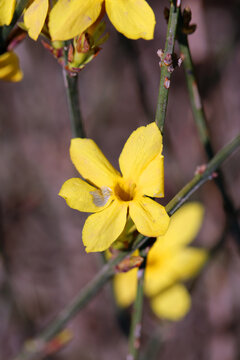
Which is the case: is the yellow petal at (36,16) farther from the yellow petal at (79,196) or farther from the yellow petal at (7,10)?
the yellow petal at (79,196)

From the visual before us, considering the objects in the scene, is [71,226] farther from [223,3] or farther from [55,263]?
[223,3]

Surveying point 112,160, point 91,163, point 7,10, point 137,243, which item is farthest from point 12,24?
point 112,160

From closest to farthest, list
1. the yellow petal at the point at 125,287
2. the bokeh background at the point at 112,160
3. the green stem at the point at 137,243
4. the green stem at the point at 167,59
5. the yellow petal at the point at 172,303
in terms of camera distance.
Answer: the green stem at the point at 167,59 < the green stem at the point at 137,243 < the yellow petal at the point at 172,303 < the yellow petal at the point at 125,287 < the bokeh background at the point at 112,160

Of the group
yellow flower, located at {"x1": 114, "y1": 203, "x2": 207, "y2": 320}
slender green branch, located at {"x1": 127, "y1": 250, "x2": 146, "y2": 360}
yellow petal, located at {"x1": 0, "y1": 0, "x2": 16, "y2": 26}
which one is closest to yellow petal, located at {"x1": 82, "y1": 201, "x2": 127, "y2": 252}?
slender green branch, located at {"x1": 127, "y1": 250, "x2": 146, "y2": 360}

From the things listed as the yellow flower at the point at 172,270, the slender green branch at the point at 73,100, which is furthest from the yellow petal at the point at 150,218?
the yellow flower at the point at 172,270

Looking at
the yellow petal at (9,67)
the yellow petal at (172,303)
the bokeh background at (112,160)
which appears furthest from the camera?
the bokeh background at (112,160)

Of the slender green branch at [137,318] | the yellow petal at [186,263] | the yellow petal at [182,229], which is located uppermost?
the slender green branch at [137,318]

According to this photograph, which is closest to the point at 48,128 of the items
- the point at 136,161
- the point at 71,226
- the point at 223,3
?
the point at 71,226
